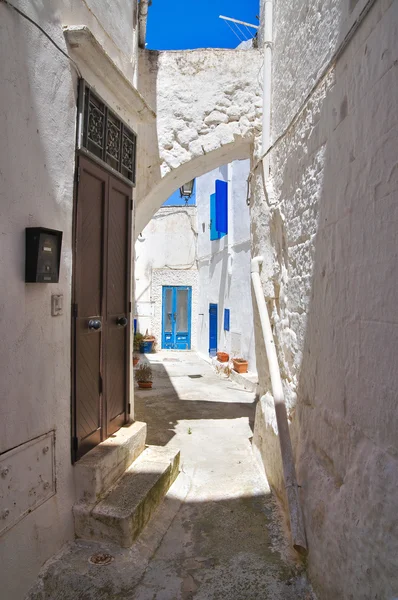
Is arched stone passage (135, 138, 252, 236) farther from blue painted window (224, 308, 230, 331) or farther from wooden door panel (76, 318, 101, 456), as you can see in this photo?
blue painted window (224, 308, 230, 331)

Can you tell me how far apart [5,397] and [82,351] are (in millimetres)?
909

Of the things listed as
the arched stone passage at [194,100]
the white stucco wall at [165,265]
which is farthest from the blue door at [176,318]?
the arched stone passage at [194,100]

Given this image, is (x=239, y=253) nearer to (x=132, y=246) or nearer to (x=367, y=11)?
(x=132, y=246)

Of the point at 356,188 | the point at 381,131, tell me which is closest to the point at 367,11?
the point at 381,131

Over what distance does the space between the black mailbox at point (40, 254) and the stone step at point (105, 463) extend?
1361mm

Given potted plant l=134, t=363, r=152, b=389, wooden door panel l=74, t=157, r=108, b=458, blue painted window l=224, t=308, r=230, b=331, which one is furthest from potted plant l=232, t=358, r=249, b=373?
wooden door panel l=74, t=157, r=108, b=458

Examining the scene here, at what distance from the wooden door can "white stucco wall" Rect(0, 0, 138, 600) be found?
0.16 m

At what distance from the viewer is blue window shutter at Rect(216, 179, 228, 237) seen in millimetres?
11375

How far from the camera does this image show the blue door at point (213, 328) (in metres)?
12.7

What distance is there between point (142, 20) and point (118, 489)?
4634mm

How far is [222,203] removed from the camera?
11453 mm

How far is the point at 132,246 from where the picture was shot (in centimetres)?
430

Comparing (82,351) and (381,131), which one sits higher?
(381,131)

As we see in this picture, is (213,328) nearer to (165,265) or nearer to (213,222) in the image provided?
(213,222)
